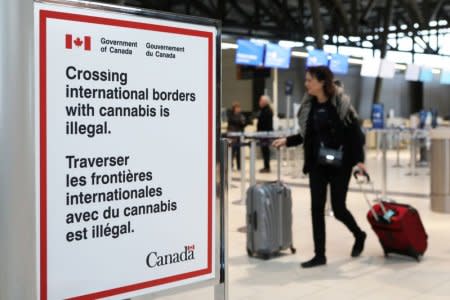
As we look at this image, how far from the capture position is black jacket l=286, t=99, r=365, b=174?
4.64 metres

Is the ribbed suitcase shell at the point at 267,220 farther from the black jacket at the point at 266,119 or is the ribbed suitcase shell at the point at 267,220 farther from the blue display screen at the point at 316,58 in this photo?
the blue display screen at the point at 316,58

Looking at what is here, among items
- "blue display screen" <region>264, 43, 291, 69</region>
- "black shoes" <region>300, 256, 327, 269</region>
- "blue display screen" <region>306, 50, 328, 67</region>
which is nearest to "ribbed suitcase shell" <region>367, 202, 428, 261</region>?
"black shoes" <region>300, 256, 327, 269</region>

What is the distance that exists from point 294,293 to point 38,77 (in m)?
2.81

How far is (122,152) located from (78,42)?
1.12 ft

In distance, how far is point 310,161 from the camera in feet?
15.3

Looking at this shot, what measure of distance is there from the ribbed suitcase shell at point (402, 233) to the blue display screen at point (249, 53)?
814 centimetres

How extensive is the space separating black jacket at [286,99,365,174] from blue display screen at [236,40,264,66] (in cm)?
816

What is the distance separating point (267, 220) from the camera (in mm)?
5020

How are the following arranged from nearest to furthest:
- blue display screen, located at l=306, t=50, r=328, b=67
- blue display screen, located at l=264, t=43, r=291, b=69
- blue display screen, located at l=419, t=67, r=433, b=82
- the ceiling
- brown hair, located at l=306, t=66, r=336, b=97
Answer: brown hair, located at l=306, t=66, r=336, b=97, blue display screen, located at l=264, t=43, r=291, b=69, blue display screen, located at l=306, t=50, r=328, b=67, blue display screen, located at l=419, t=67, r=433, b=82, the ceiling

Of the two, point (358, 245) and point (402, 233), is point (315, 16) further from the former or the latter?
point (402, 233)

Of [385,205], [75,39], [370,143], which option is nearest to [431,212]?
[385,205]

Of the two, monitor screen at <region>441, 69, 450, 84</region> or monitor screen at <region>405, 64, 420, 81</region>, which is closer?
monitor screen at <region>405, 64, 420, 81</region>

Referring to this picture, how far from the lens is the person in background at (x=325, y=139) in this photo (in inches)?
182

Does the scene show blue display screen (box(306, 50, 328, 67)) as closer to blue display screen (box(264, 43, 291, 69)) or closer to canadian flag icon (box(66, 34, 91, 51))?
blue display screen (box(264, 43, 291, 69))
